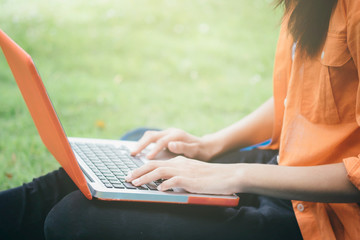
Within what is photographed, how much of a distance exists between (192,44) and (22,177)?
3.35 m

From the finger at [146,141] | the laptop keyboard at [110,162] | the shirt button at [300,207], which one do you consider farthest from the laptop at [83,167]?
the shirt button at [300,207]

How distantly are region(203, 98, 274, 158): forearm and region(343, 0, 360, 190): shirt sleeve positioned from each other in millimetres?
572

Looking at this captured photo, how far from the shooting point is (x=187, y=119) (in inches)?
133

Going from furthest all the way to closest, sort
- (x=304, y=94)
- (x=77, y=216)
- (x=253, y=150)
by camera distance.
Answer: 1. (x=253, y=150)
2. (x=304, y=94)
3. (x=77, y=216)

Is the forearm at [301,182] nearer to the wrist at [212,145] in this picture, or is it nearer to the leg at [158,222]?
the leg at [158,222]

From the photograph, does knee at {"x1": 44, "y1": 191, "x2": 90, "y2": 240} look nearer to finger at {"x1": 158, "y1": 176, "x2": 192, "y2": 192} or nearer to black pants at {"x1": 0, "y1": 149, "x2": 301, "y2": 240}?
black pants at {"x1": 0, "y1": 149, "x2": 301, "y2": 240}

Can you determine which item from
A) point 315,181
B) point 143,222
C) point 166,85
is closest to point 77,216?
point 143,222

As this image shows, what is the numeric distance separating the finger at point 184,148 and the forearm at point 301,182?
347 mm

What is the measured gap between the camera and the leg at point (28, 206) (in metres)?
1.27

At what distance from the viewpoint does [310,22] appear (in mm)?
1187

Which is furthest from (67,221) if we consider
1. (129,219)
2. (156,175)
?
(156,175)

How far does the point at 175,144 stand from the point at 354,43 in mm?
694

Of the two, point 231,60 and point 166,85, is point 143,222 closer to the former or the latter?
point 166,85

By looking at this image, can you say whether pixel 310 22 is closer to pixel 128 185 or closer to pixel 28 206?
pixel 128 185
